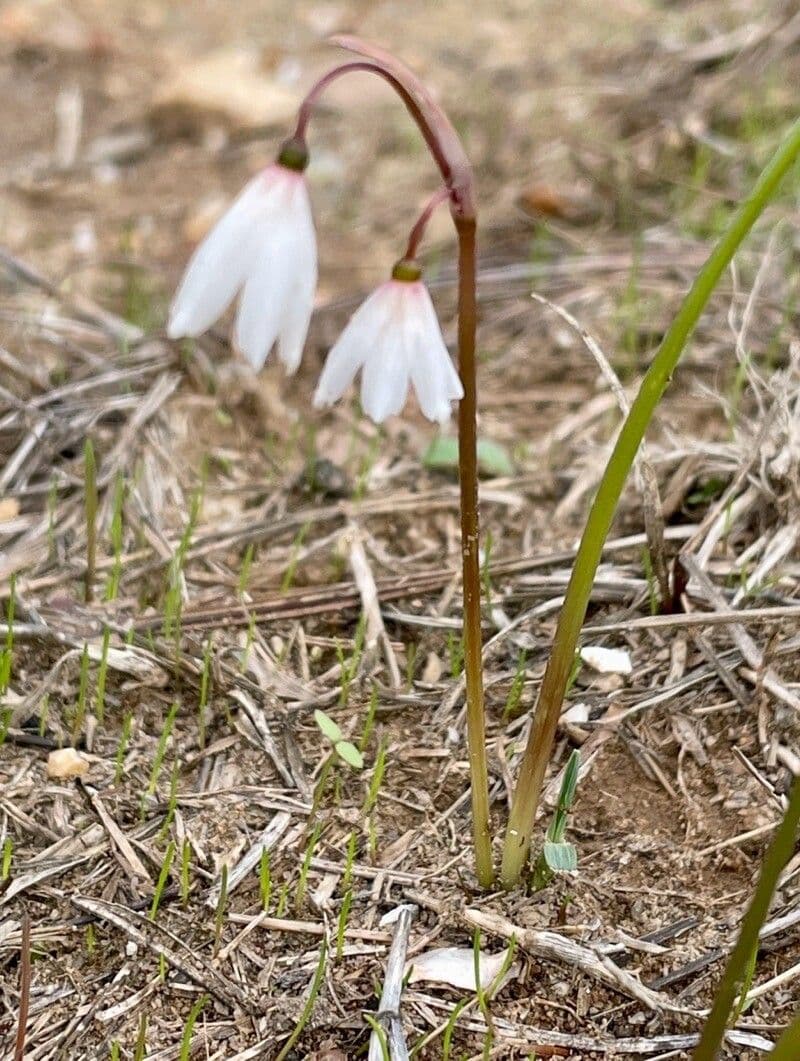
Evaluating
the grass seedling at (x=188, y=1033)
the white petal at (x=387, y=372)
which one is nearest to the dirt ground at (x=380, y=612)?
the grass seedling at (x=188, y=1033)

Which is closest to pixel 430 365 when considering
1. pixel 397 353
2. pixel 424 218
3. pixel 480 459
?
pixel 397 353

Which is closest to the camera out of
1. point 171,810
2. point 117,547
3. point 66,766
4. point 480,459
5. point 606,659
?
point 171,810

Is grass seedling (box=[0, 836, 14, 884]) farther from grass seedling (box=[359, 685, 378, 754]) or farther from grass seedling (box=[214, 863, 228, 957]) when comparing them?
grass seedling (box=[359, 685, 378, 754])

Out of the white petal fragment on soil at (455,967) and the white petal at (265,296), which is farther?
the white petal fragment on soil at (455,967)

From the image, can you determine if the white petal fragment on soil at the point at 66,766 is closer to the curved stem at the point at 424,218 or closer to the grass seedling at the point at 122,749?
the grass seedling at the point at 122,749

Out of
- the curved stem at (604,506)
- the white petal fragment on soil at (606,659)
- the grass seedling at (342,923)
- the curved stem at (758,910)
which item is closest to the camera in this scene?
the curved stem at (758,910)

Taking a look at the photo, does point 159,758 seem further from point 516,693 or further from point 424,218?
point 424,218

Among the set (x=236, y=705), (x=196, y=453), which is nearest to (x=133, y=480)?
(x=196, y=453)
